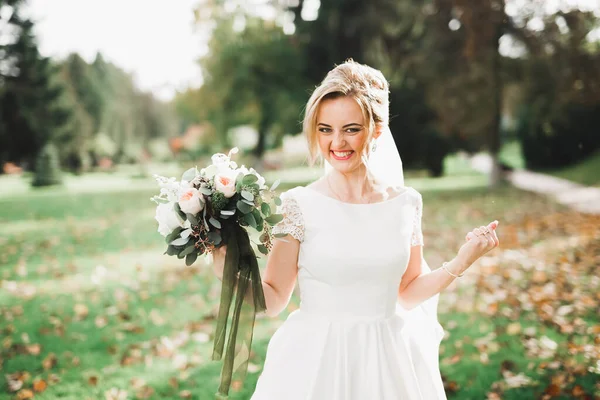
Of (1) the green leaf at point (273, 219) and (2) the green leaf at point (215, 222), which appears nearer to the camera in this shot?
(2) the green leaf at point (215, 222)

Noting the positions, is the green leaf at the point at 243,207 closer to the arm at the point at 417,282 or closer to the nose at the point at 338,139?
the nose at the point at 338,139

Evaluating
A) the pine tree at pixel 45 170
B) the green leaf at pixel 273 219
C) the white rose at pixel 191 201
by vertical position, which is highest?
the white rose at pixel 191 201

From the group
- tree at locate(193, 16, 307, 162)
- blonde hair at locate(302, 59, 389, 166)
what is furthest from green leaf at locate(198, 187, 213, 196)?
tree at locate(193, 16, 307, 162)

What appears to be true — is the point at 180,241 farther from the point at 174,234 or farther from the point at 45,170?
the point at 45,170

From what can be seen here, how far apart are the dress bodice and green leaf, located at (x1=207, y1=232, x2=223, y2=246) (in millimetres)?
277

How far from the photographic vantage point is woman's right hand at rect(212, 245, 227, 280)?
92.0 inches

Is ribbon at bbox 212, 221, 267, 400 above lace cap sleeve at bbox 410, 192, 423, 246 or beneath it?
beneath

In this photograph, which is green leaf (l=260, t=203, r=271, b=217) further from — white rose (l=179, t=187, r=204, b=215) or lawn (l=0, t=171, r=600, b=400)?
lawn (l=0, t=171, r=600, b=400)

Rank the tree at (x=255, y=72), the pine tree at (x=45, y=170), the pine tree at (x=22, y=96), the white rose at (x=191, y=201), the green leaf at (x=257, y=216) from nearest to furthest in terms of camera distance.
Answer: the white rose at (x=191, y=201) < the green leaf at (x=257, y=216) < the tree at (x=255, y=72) < the pine tree at (x=45, y=170) < the pine tree at (x=22, y=96)

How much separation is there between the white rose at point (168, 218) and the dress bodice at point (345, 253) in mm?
443

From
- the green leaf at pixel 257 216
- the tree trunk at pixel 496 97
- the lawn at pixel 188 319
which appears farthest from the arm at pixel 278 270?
the tree trunk at pixel 496 97

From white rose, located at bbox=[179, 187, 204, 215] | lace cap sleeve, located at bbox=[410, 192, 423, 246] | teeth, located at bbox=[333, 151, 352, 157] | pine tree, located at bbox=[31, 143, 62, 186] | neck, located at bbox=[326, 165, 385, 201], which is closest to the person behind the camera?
white rose, located at bbox=[179, 187, 204, 215]

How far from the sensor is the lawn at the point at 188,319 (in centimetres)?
459

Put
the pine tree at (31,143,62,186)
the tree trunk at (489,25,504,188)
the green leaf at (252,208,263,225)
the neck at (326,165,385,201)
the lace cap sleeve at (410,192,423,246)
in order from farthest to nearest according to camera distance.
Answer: the pine tree at (31,143,62,186) < the tree trunk at (489,25,504,188) < the lace cap sleeve at (410,192,423,246) < the neck at (326,165,385,201) < the green leaf at (252,208,263,225)
